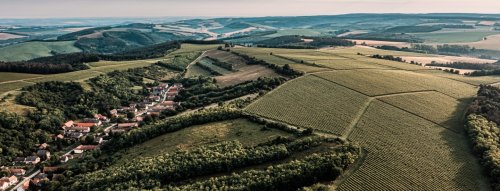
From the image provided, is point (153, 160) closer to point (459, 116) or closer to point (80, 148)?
point (80, 148)

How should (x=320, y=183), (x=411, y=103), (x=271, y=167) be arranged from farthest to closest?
(x=411, y=103) < (x=271, y=167) < (x=320, y=183)

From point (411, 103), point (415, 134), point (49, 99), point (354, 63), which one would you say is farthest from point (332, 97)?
point (49, 99)

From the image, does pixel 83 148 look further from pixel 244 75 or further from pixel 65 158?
pixel 244 75

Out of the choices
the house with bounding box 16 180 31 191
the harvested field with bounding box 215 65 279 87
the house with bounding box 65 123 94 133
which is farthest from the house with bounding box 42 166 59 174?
the harvested field with bounding box 215 65 279 87

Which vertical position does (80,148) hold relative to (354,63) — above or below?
below

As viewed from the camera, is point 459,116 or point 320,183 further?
point 459,116

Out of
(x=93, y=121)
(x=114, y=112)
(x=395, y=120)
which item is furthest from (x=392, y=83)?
(x=93, y=121)

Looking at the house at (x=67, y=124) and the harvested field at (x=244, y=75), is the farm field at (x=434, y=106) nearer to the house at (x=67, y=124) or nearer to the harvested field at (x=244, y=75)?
the harvested field at (x=244, y=75)

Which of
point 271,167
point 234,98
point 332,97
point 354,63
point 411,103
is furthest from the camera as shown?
point 354,63
